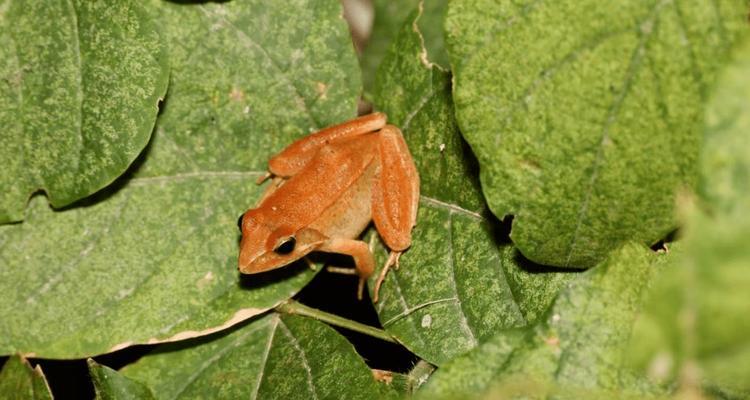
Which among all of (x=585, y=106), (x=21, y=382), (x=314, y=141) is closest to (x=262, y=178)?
(x=314, y=141)

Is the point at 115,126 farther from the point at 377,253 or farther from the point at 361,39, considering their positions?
the point at 361,39

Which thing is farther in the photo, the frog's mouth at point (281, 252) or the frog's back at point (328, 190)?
the frog's back at point (328, 190)

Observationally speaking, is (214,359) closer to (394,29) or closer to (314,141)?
(314,141)

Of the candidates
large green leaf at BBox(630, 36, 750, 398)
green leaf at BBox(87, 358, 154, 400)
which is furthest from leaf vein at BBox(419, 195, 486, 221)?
large green leaf at BBox(630, 36, 750, 398)

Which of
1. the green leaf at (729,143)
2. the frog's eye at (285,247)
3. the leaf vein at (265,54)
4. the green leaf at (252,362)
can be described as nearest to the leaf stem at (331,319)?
the green leaf at (252,362)

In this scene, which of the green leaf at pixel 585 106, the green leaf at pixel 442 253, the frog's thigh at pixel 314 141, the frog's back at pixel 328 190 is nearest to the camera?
the green leaf at pixel 585 106

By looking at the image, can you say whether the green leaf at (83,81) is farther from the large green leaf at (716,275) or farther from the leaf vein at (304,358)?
the large green leaf at (716,275)
